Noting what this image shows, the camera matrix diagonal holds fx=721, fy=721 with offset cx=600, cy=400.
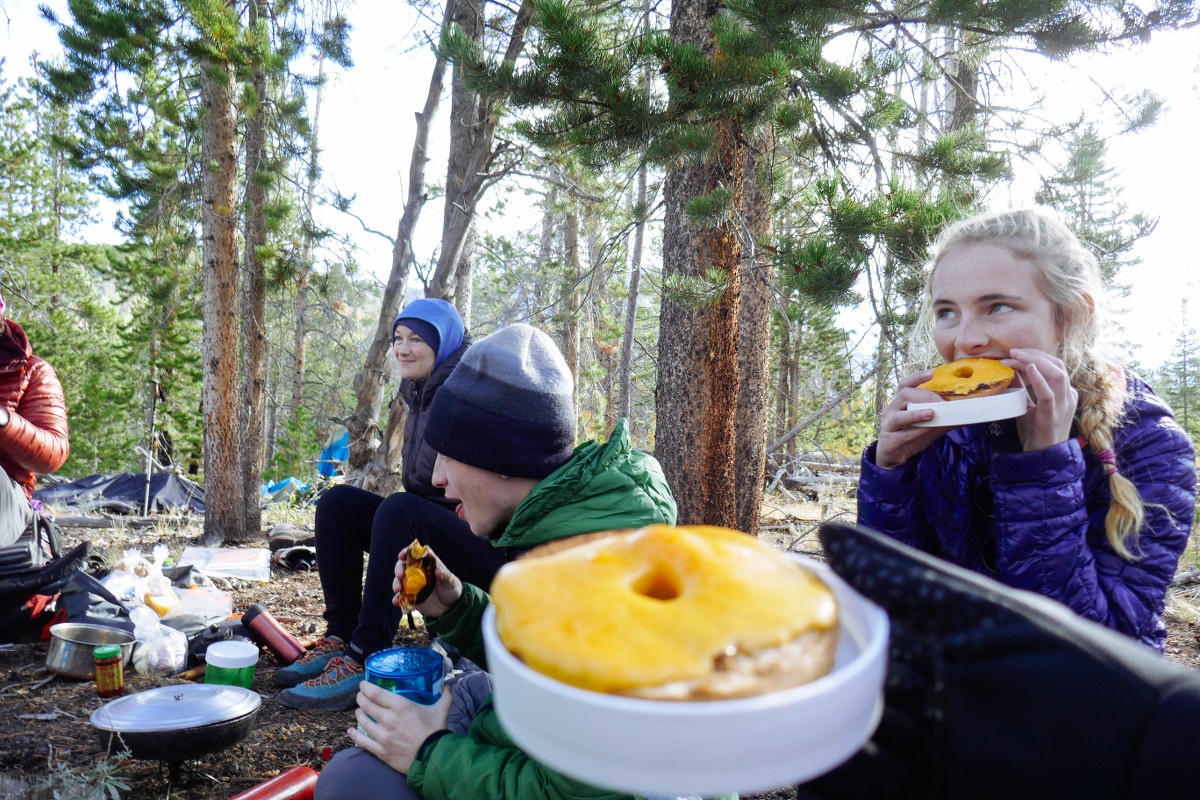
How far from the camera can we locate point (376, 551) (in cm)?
326

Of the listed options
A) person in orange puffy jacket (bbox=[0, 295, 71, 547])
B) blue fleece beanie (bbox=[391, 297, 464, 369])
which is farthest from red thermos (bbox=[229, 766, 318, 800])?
person in orange puffy jacket (bbox=[0, 295, 71, 547])

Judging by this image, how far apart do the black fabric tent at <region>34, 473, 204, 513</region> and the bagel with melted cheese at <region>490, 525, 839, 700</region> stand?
12.9 meters

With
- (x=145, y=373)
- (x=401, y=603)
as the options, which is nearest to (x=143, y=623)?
(x=401, y=603)

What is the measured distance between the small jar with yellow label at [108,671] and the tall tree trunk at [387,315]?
395 cm

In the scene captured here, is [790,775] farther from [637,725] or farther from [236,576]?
[236,576]

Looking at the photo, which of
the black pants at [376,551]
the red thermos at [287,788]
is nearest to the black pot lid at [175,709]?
the red thermos at [287,788]

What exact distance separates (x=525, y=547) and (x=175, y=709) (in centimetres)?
147

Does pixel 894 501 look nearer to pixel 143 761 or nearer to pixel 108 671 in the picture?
pixel 143 761

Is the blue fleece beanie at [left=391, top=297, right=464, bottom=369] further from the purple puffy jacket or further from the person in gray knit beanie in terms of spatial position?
the purple puffy jacket

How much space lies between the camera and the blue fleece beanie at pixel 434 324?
4320 mm

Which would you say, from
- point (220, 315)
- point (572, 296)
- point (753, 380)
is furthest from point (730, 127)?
point (572, 296)

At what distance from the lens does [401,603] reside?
71.9 inches

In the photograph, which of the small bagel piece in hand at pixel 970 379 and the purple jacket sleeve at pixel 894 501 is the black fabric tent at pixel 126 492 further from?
the small bagel piece in hand at pixel 970 379

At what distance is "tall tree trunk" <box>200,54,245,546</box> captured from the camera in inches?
274
